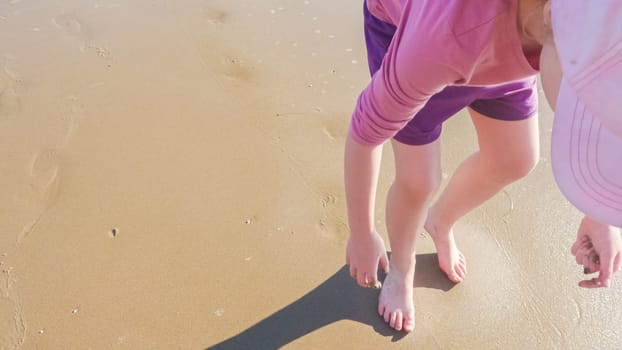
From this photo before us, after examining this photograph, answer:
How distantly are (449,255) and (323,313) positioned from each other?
392mm

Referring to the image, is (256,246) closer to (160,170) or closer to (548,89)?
(160,170)

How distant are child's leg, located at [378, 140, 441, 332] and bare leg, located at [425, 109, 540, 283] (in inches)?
5.1

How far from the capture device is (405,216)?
4.99 ft

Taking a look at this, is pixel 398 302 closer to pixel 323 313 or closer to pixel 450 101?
pixel 323 313

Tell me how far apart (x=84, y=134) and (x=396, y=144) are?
1.18 meters

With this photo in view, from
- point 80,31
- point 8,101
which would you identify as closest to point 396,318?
point 8,101

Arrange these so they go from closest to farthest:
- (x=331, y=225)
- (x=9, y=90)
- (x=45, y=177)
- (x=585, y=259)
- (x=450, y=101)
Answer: (x=450, y=101) < (x=585, y=259) < (x=331, y=225) < (x=45, y=177) < (x=9, y=90)

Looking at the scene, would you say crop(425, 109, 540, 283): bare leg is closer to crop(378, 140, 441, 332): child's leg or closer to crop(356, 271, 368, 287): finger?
crop(378, 140, 441, 332): child's leg

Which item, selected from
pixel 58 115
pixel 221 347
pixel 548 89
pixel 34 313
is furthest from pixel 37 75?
pixel 548 89

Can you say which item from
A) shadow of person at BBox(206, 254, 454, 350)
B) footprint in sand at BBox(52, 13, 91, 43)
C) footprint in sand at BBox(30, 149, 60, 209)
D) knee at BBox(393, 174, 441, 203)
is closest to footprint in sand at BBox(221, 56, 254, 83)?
footprint in sand at BBox(52, 13, 91, 43)

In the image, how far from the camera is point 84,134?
2111 millimetres

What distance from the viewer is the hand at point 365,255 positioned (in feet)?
4.58

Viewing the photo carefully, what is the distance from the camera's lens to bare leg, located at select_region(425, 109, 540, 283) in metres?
1.46

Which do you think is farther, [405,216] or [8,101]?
[8,101]
